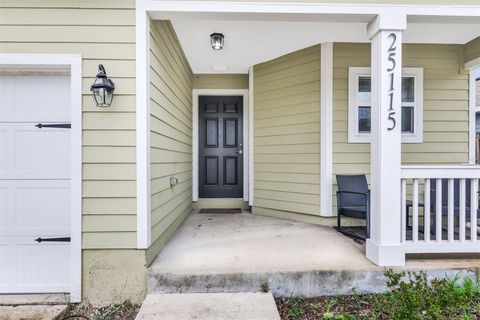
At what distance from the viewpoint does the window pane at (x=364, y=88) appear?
3.62 m

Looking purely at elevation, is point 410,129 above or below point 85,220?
above

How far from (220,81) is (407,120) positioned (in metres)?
2.87

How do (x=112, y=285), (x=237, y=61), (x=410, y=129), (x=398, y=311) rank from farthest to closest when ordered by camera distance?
(x=237, y=61), (x=410, y=129), (x=112, y=285), (x=398, y=311)

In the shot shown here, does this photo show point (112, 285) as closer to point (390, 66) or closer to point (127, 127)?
point (127, 127)

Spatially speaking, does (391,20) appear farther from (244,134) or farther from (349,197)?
(244,134)

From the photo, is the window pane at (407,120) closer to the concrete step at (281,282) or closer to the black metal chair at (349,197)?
the black metal chair at (349,197)

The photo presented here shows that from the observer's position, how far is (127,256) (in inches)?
88.7

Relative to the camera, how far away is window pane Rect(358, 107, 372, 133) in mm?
3631

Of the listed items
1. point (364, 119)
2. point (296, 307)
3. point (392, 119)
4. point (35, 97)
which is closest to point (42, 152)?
point (35, 97)

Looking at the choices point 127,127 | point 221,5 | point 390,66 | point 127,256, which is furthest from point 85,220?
point 390,66

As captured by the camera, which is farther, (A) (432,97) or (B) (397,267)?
(A) (432,97)

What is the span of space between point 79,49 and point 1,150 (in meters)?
1.07

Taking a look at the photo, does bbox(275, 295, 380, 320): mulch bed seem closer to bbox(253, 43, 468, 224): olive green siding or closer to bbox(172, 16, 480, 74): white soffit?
bbox(253, 43, 468, 224): olive green siding

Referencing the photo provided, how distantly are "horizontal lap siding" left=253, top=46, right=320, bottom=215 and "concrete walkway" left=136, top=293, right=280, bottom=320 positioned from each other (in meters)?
1.90
